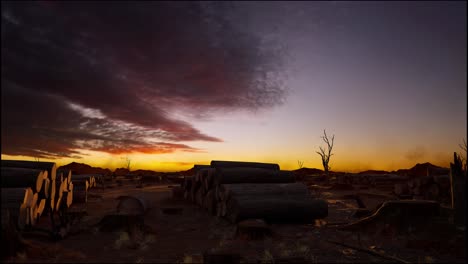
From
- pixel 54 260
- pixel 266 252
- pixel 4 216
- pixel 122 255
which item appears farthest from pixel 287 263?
pixel 4 216

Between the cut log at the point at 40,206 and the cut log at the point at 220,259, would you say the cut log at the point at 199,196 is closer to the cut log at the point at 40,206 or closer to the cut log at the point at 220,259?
the cut log at the point at 40,206

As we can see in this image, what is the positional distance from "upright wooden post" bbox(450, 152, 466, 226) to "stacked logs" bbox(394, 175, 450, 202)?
378 inches

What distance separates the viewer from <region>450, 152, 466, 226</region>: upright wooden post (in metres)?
8.66

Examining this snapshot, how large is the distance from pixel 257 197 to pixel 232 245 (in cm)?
382

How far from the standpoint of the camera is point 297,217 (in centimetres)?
1178

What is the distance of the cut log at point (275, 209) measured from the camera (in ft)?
36.9

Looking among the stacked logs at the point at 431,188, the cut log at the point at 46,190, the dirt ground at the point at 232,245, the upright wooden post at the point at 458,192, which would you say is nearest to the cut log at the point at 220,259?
the dirt ground at the point at 232,245

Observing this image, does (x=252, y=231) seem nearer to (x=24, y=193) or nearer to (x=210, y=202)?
(x=210, y=202)

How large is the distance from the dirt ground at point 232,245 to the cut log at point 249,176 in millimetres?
2372

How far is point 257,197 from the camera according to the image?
1209cm

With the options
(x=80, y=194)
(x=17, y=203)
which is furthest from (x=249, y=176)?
(x=80, y=194)

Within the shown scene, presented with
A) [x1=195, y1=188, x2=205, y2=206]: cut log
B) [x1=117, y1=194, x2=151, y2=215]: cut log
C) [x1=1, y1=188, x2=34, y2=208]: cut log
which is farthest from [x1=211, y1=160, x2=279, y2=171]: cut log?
[x1=1, y1=188, x2=34, y2=208]: cut log

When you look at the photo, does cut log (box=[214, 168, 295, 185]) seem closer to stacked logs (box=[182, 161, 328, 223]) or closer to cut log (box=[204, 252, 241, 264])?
stacked logs (box=[182, 161, 328, 223])

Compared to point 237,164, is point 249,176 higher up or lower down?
lower down
